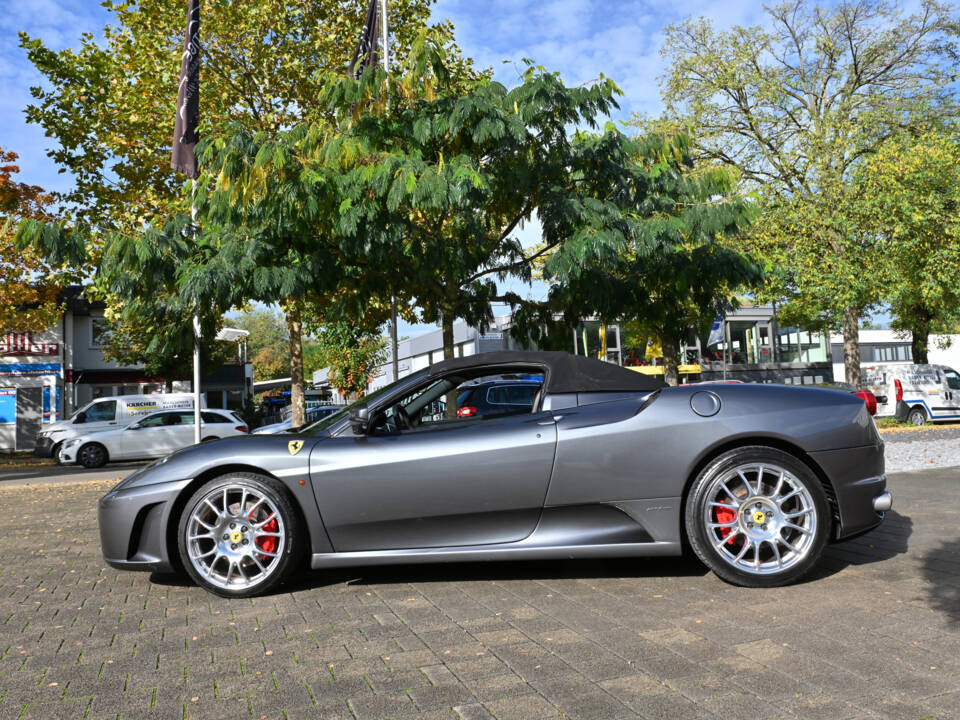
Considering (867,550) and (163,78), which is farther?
(163,78)

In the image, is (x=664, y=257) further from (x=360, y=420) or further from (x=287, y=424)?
(x=287, y=424)

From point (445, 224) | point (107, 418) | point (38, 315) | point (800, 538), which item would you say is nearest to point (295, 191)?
point (445, 224)

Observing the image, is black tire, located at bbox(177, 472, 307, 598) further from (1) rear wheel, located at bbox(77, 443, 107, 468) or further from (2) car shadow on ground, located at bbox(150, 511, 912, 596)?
(1) rear wheel, located at bbox(77, 443, 107, 468)

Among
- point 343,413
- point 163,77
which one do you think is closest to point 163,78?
point 163,77

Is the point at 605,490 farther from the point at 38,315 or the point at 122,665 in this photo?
the point at 38,315

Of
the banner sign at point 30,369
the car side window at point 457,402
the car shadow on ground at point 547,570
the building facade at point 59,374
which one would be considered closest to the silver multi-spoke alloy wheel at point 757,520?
the car shadow on ground at point 547,570

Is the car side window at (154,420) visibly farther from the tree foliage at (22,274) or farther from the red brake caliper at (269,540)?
the red brake caliper at (269,540)

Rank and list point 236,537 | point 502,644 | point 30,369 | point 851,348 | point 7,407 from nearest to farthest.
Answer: point 502,644 → point 236,537 → point 851,348 → point 7,407 → point 30,369

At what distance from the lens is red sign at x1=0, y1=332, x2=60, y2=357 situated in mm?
31406

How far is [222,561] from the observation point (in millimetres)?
4469

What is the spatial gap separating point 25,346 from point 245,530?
3278cm

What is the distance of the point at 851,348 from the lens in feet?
74.2

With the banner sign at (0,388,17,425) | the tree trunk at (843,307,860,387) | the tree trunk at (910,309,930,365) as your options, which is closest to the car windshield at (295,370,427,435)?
the tree trunk at (843,307,860,387)

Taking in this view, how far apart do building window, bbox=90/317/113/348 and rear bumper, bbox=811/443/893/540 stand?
31.4 metres
